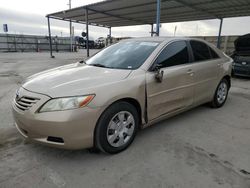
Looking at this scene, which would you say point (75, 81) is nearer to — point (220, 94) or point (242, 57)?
point (220, 94)

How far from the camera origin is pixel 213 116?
379cm

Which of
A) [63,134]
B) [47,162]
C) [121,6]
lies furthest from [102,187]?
[121,6]

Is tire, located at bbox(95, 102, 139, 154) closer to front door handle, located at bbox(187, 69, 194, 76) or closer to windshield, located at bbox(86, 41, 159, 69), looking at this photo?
windshield, located at bbox(86, 41, 159, 69)

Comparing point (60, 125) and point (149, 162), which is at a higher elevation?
point (60, 125)

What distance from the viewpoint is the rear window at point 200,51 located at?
3.50 meters

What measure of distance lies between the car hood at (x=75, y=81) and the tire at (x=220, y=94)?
251cm

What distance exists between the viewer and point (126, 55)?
300 cm

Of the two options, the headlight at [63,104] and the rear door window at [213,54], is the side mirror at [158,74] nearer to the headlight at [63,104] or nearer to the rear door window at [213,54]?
the headlight at [63,104]

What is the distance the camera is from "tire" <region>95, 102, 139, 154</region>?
221 centimetres

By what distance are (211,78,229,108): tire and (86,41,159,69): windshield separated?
2040 millimetres

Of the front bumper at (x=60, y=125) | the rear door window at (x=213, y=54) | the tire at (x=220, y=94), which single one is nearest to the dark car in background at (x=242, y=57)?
the tire at (x=220, y=94)

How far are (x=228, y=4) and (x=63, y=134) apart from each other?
11416 mm

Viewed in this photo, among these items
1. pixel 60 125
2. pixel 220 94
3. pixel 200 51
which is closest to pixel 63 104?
pixel 60 125

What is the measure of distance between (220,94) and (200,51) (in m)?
1.23
